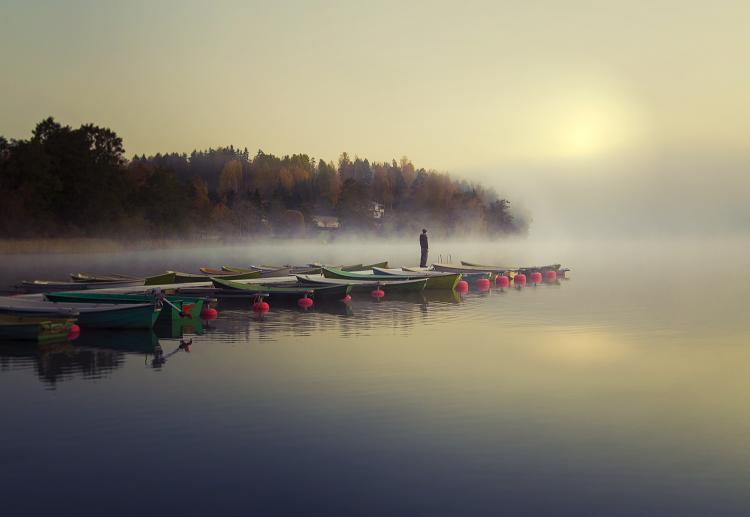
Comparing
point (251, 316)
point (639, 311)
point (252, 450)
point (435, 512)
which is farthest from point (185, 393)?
point (639, 311)

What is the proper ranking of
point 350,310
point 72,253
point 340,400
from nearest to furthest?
point 340,400 < point 350,310 < point 72,253

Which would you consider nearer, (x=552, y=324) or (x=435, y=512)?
(x=435, y=512)

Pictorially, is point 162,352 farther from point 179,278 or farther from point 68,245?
point 68,245

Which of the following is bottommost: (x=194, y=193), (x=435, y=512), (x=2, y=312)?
(x=435, y=512)

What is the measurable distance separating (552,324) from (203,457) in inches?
885

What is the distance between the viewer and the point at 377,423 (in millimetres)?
15969

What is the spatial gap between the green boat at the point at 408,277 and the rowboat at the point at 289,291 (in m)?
5.71

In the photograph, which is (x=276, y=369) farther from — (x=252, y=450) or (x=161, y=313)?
(x=161, y=313)

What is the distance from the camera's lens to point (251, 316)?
35.2 meters

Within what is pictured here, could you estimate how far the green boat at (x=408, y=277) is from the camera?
48344 millimetres

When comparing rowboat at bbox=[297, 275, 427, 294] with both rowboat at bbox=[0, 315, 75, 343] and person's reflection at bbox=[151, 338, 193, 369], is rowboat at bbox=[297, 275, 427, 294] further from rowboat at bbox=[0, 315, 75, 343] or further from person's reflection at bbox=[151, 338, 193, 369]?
rowboat at bbox=[0, 315, 75, 343]

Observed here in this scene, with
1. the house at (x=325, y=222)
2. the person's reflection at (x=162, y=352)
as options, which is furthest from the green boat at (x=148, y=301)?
the house at (x=325, y=222)

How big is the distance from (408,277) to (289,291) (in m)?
11.8

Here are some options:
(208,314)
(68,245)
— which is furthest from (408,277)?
(68,245)
